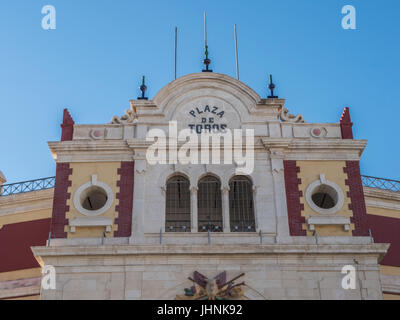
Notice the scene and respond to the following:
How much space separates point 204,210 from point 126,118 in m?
5.31

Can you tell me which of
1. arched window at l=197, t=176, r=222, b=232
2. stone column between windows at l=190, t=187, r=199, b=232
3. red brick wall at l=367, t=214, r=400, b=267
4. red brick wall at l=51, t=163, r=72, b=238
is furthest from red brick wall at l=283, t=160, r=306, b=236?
red brick wall at l=51, t=163, r=72, b=238

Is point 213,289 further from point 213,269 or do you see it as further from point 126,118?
point 126,118

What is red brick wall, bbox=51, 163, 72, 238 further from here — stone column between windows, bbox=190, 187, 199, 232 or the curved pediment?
stone column between windows, bbox=190, 187, 199, 232

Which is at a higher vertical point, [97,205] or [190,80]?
[190,80]

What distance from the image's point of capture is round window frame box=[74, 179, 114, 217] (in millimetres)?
27750

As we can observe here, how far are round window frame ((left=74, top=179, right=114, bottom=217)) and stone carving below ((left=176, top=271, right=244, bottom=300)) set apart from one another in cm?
471

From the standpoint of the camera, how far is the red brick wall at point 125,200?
27297 millimetres

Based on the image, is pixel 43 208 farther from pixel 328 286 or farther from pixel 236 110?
pixel 328 286

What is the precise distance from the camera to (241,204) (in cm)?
2914

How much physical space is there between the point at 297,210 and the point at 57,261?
9.65 meters

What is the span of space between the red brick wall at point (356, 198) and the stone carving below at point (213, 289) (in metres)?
5.33

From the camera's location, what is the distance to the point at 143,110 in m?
30.0
